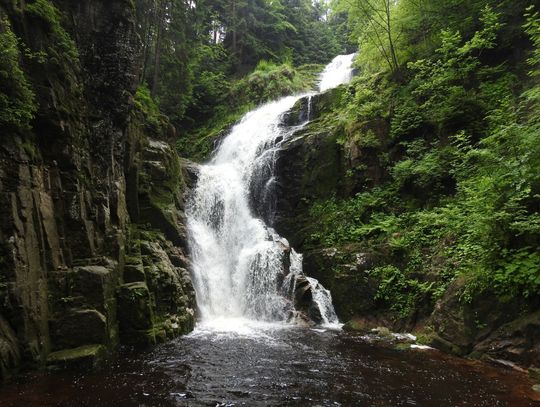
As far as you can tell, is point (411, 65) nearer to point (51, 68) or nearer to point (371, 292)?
point (371, 292)

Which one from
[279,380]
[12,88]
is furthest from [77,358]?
[12,88]

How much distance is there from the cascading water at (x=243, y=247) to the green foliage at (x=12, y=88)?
26.7 feet

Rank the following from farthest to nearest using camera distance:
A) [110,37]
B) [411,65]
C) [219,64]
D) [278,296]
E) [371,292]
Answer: [219,64] < [411,65] < [278,296] < [371,292] < [110,37]

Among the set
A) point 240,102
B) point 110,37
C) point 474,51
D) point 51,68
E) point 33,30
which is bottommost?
point 51,68

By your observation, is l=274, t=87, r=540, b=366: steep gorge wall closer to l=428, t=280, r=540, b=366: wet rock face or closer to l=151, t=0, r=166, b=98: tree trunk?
l=428, t=280, r=540, b=366: wet rock face

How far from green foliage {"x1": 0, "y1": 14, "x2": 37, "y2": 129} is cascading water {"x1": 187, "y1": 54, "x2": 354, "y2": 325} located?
8.14 metres

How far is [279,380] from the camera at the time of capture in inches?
287

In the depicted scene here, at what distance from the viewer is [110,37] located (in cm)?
1116

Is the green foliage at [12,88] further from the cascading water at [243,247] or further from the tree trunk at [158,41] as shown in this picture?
the tree trunk at [158,41]

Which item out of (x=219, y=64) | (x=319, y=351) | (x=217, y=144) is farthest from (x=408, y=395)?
(x=219, y=64)

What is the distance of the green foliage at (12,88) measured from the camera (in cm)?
771

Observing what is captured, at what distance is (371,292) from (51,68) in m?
11.5

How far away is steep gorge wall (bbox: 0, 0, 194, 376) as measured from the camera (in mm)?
7805

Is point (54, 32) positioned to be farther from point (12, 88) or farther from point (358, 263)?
point (358, 263)
